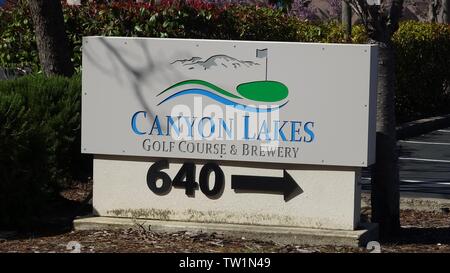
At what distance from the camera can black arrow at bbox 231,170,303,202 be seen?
817cm

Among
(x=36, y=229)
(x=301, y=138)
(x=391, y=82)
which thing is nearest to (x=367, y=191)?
(x=391, y=82)

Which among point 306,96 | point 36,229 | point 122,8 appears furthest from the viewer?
point 122,8

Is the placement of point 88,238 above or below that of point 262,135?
below

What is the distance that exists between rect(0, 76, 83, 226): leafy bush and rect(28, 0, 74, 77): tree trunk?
1695 millimetres

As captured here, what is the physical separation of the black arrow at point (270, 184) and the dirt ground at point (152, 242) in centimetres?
42

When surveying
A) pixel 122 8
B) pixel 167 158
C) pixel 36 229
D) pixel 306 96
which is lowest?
pixel 36 229

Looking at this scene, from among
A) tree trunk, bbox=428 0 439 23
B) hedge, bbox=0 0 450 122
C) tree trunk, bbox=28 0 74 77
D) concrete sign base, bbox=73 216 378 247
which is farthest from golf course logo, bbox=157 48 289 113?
tree trunk, bbox=428 0 439 23

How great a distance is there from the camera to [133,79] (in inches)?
329

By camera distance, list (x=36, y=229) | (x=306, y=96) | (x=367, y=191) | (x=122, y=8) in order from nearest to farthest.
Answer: (x=306, y=96) < (x=36, y=229) < (x=367, y=191) < (x=122, y=8)

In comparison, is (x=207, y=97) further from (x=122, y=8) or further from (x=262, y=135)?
(x=122, y=8)

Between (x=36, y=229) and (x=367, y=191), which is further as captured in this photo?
(x=367, y=191)

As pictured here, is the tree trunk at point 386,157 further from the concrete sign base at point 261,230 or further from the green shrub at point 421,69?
the green shrub at point 421,69

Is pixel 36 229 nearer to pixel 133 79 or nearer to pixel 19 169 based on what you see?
pixel 19 169

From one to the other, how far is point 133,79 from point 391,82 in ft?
7.05
